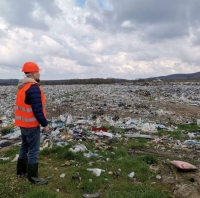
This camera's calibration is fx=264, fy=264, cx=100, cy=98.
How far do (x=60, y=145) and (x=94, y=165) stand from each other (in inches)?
60.0

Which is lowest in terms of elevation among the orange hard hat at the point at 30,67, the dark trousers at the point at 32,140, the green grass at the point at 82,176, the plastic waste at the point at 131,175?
the plastic waste at the point at 131,175

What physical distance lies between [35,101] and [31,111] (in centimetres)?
21

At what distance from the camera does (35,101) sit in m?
4.14

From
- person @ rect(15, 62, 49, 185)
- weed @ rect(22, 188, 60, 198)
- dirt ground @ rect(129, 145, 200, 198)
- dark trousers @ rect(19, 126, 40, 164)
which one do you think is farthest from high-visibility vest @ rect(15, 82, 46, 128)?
dirt ground @ rect(129, 145, 200, 198)

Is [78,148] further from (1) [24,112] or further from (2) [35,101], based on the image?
(2) [35,101]

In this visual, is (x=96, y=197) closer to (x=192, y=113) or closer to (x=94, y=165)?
(x=94, y=165)

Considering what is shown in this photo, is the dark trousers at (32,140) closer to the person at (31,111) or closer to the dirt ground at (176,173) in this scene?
the person at (31,111)

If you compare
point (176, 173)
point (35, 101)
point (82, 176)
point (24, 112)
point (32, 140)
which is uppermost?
point (35, 101)

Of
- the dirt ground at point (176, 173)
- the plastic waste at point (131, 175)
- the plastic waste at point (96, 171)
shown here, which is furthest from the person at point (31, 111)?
the dirt ground at point (176, 173)

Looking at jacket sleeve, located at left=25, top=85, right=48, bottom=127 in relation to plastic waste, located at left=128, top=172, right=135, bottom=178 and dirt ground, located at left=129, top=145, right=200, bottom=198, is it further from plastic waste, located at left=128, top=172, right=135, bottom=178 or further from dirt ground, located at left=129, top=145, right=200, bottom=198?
dirt ground, located at left=129, top=145, right=200, bottom=198

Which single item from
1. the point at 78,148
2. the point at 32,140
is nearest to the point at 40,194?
the point at 32,140

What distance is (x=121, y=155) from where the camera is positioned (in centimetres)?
610

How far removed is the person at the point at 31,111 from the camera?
13.6 ft

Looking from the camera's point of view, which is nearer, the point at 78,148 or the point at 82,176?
the point at 82,176
